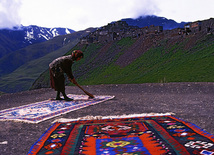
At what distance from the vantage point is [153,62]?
40406 millimetres

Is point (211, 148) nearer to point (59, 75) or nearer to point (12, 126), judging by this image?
point (12, 126)

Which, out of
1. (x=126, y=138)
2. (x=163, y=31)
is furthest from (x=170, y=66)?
(x=126, y=138)

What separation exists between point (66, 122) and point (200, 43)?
33.7m

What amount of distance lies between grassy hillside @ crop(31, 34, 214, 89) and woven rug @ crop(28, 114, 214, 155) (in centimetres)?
1530

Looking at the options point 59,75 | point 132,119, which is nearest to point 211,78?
point 59,75

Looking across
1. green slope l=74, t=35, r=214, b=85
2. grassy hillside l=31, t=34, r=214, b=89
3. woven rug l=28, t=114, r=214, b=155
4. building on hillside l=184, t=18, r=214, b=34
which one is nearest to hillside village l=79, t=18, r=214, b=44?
building on hillside l=184, t=18, r=214, b=34

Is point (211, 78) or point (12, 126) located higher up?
point (211, 78)

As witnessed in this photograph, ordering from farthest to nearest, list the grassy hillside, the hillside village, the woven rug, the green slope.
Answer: the hillside village, the grassy hillside, the green slope, the woven rug

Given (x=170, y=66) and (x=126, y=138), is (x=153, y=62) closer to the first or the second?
(x=170, y=66)

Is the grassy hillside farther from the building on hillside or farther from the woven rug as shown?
the woven rug

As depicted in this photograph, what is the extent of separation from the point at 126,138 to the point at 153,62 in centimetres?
3685

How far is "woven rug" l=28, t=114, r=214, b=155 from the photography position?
3791mm

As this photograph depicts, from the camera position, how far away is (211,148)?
11.9ft

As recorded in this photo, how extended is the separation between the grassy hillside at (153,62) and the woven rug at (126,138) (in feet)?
50.2
